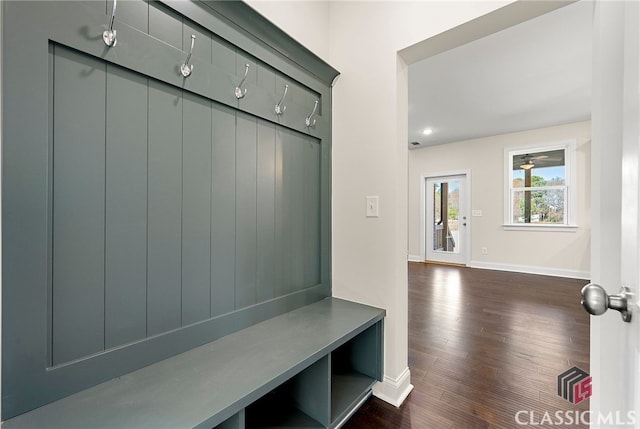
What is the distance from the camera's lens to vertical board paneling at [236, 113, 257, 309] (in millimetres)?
1320

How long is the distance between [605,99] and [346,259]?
1366mm

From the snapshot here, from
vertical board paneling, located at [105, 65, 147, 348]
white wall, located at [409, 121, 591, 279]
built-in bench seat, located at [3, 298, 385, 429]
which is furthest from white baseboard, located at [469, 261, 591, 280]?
vertical board paneling, located at [105, 65, 147, 348]

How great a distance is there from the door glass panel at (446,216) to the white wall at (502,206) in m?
0.34

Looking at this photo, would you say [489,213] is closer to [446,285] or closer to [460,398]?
[446,285]

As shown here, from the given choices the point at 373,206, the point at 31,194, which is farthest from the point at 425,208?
the point at 31,194

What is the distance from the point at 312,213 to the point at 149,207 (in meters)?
0.95

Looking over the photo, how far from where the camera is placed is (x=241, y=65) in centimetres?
131

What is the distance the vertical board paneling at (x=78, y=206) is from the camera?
82 centimetres

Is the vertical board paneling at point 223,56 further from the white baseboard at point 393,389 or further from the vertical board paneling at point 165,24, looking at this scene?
the white baseboard at point 393,389

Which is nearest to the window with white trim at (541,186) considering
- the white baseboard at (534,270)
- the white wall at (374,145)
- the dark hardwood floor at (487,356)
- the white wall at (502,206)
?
the white wall at (502,206)

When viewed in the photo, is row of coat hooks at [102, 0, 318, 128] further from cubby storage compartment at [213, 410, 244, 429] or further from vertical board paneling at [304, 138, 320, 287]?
cubby storage compartment at [213, 410, 244, 429]

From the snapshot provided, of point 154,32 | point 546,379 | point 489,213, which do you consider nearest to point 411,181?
point 489,213

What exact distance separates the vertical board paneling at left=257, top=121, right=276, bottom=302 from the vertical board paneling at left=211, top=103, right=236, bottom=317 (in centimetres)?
16

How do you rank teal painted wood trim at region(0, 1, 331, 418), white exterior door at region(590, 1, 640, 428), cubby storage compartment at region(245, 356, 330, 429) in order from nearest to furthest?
white exterior door at region(590, 1, 640, 428), teal painted wood trim at region(0, 1, 331, 418), cubby storage compartment at region(245, 356, 330, 429)
